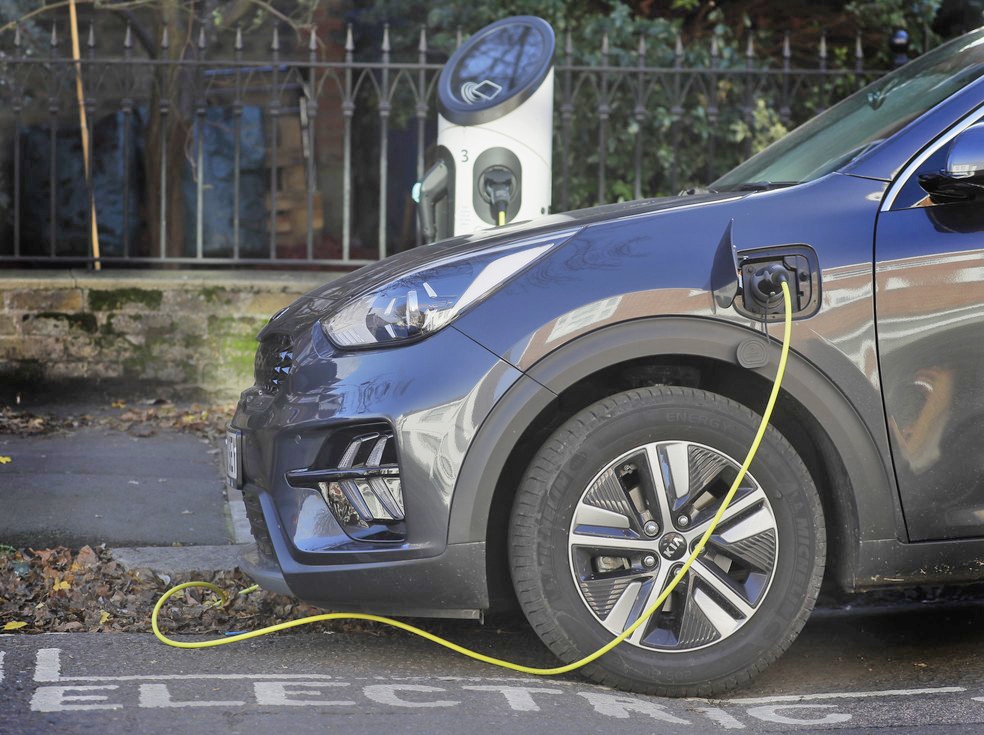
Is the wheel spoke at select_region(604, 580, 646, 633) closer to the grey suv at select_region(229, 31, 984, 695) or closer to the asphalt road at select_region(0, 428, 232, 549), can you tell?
the grey suv at select_region(229, 31, 984, 695)

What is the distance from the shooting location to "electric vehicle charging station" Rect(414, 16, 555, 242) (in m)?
5.59

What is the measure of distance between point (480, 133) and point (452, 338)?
101 inches

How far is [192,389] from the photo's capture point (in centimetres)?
751

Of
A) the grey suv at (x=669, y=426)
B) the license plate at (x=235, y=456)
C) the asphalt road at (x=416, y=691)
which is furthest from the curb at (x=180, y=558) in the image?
the grey suv at (x=669, y=426)

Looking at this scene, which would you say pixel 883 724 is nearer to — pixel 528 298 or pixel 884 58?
pixel 528 298

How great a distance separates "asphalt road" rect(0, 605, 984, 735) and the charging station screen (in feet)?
8.42

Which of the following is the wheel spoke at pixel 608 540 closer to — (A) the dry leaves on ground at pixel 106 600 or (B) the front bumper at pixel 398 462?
(B) the front bumper at pixel 398 462

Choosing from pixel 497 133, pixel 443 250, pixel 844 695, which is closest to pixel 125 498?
pixel 497 133

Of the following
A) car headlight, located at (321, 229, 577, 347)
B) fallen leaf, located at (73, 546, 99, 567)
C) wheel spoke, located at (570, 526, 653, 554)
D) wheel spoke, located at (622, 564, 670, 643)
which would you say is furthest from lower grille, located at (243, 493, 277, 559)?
fallen leaf, located at (73, 546, 99, 567)

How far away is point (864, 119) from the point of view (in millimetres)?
3844

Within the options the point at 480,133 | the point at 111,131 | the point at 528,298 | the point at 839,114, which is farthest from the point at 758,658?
the point at 111,131

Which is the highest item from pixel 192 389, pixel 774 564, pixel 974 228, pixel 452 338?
pixel 974 228

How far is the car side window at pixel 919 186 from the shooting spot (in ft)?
10.9

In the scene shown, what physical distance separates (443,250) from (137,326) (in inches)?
169
